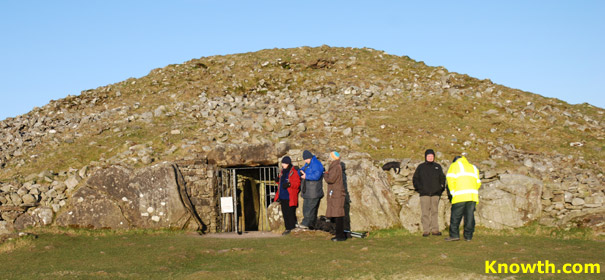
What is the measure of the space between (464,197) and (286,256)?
4311mm

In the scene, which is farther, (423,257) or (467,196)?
(467,196)

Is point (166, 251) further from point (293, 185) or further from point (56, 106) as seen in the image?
point (56, 106)

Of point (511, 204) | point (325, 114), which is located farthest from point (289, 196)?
point (325, 114)

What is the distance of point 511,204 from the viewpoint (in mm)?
13508

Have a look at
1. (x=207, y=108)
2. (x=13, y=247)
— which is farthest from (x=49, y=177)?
(x=207, y=108)

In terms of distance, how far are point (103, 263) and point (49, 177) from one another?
7562 millimetres

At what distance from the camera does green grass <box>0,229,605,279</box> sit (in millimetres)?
8789

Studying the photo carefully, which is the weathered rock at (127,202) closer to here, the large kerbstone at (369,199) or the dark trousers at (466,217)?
the large kerbstone at (369,199)

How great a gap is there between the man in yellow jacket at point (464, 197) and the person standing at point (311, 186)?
3435mm

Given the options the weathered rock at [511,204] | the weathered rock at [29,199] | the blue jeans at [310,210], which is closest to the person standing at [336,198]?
the blue jeans at [310,210]

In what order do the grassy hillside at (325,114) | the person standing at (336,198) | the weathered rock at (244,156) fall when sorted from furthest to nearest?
the grassy hillside at (325,114)
the weathered rock at (244,156)
the person standing at (336,198)

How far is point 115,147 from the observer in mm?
18156

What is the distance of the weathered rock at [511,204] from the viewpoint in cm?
1343

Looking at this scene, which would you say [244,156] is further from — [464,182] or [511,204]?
[511,204]
